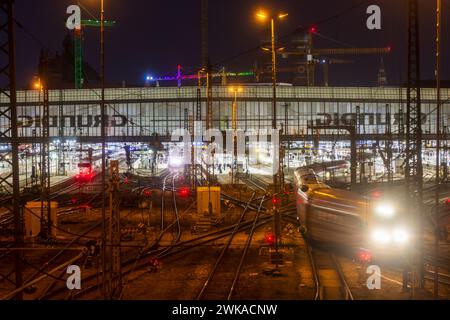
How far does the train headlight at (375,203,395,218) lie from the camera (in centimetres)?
1516

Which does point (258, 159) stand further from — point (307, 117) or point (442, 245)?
point (442, 245)

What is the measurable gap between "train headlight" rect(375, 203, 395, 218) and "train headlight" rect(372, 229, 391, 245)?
1.58 ft

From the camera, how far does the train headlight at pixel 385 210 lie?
15164 mm

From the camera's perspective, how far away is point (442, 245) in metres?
17.8

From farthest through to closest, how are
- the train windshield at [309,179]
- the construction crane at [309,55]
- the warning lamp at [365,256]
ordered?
the construction crane at [309,55] < the train windshield at [309,179] < the warning lamp at [365,256]

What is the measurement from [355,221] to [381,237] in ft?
3.45

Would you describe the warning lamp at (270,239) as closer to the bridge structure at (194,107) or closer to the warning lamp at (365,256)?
the warning lamp at (365,256)

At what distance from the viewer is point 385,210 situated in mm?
15242

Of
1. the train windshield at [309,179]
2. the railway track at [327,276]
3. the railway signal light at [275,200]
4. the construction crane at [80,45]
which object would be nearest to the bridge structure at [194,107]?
the construction crane at [80,45]

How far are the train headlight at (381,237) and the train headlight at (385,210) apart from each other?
483 millimetres

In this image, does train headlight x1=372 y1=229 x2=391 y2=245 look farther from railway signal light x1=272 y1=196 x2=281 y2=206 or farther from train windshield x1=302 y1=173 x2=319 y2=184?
train windshield x1=302 y1=173 x2=319 y2=184

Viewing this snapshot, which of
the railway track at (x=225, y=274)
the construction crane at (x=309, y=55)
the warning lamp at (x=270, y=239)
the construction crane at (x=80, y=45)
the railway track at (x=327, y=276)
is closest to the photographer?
the railway track at (x=327, y=276)

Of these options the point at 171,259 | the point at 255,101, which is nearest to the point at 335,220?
the point at 171,259
